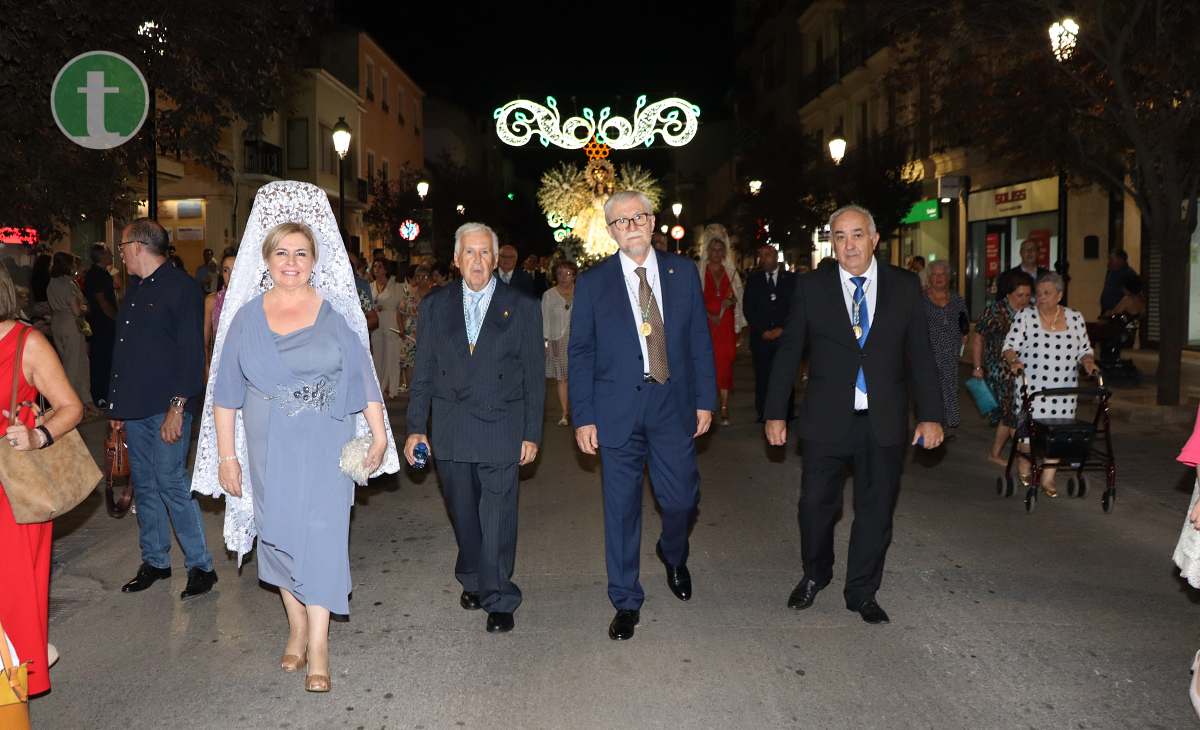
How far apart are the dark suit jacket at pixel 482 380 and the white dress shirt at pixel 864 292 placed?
61.6 inches

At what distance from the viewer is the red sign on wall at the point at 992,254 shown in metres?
30.8

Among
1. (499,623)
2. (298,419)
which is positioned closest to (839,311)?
(499,623)

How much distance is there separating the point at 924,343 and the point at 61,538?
5.98 meters

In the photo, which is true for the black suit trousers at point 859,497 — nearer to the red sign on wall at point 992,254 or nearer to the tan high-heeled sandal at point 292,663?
the tan high-heeled sandal at point 292,663

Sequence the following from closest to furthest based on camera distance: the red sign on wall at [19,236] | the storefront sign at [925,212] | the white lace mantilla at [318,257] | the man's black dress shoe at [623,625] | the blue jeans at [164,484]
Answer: the white lace mantilla at [318,257]
the man's black dress shoe at [623,625]
the blue jeans at [164,484]
the red sign on wall at [19,236]
the storefront sign at [925,212]

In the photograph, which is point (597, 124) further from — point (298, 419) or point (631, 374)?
point (298, 419)

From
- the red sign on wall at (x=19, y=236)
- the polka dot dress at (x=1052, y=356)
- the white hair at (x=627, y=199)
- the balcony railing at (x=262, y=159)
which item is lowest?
the polka dot dress at (x=1052, y=356)

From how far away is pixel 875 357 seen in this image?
576 centimetres

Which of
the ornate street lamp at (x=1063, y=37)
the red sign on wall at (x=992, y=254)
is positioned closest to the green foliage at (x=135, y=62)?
the ornate street lamp at (x=1063, y=37)

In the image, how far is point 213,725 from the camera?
453 cm

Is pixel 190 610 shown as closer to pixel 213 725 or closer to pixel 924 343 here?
pixel 213 725

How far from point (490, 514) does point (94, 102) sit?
5506 millimetres

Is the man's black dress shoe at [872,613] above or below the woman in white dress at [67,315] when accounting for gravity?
below

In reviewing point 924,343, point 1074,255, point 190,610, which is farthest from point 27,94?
point 1074,255
